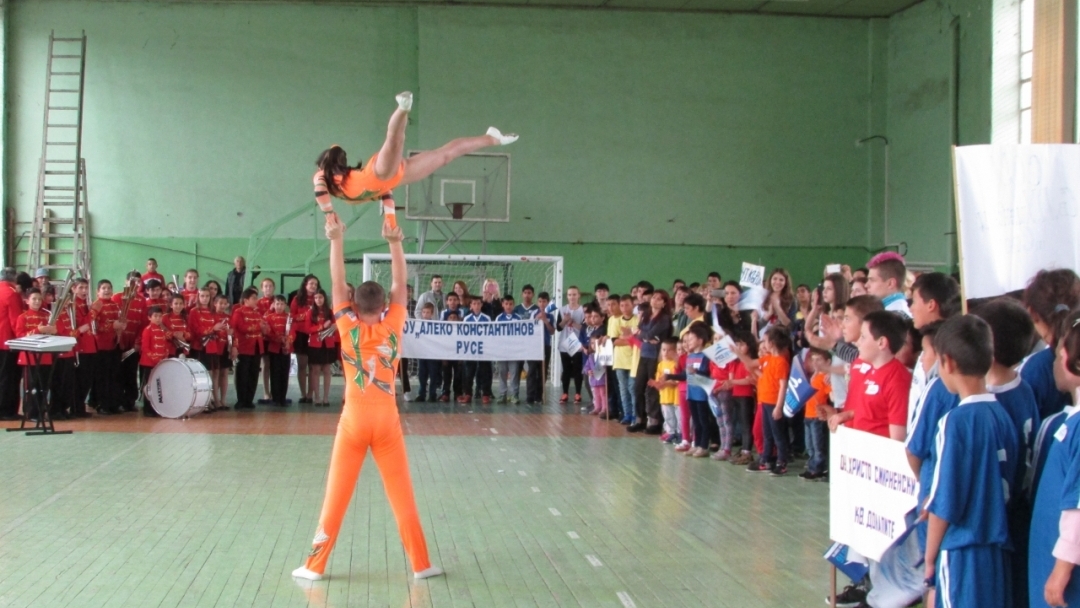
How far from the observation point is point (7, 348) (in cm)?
1230

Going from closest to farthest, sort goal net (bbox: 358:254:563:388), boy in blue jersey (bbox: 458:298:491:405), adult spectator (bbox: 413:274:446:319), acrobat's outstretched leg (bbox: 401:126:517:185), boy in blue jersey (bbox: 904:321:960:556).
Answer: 1. boy in blue jersey (bbox: 904:321:960:556)
2. acrobat's outstretched leg (bbox: 401:126:517:185)
3. boy in blue jersey (bbox: 458:298:491:405)
4. adult spectator (bbox: 413:274:446:319)
5. goal net (bbox: 358:254:563:388)

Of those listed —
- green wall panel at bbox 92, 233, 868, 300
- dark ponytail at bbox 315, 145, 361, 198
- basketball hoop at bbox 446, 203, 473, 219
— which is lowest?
dark ponytail at bbox 315, 145, 361, 198

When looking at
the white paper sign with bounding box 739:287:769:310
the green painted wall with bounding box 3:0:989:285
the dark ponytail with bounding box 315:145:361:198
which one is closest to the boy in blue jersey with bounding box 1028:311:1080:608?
the dark ponytail with bounding box 315:145:361:198

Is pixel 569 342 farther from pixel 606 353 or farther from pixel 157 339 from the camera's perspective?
pixel 157 339

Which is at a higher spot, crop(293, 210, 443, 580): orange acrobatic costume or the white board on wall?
the white board on wall

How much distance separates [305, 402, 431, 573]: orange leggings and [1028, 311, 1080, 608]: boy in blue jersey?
318 centimetres

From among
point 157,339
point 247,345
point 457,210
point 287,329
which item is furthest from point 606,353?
point 457,210

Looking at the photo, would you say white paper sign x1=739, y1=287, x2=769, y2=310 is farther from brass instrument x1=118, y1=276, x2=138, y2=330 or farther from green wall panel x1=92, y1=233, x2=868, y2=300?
green wall panel x1=92, y1=233, x2=868, y2=300

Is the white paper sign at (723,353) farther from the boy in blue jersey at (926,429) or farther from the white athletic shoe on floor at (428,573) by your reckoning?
the boy in blue jersey at (926,429)

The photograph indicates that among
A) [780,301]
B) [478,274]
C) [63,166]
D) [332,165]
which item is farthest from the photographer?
[63,166]

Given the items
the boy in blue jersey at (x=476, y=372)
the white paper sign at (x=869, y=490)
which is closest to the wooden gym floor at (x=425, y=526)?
the white paper sign at (x=869, y=490)

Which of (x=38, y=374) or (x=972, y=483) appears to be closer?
(x=972, y=483)

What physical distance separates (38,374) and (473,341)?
6294 mm

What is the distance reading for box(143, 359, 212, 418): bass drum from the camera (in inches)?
502
